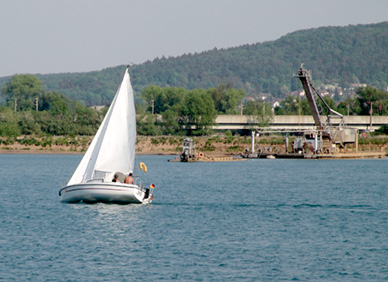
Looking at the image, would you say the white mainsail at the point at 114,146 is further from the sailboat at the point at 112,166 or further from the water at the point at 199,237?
the water at the point at 199,237

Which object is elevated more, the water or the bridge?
the bridge

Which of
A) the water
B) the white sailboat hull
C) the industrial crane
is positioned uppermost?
the industrial crane

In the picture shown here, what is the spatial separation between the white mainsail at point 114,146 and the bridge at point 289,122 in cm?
13738

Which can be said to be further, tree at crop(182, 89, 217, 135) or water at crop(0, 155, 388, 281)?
tree at crop(182, 89, 217, 135)

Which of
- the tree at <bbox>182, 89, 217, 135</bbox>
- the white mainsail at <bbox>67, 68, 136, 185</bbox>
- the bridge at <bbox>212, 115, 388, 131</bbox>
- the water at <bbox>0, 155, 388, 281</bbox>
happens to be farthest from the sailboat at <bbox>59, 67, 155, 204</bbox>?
the bridge at <bbox>212, 115, 388, 131</bbox>

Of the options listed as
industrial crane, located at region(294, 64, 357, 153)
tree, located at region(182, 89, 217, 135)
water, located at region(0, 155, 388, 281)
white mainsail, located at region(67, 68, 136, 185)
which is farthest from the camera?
tree, located at region(182, 89, 217, 135)

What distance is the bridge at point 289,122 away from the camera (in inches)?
7461

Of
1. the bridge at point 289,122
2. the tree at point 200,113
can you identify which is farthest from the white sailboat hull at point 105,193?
the bridge at point 289,122

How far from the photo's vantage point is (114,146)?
1815 inches

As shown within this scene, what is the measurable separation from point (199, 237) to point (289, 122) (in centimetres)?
16174

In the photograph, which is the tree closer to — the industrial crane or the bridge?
the bridge

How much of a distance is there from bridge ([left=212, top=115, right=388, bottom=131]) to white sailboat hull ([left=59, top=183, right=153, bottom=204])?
457ft

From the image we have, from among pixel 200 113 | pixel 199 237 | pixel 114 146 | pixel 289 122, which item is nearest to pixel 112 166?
pixel 114 146

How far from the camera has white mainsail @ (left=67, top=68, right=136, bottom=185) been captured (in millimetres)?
45625
